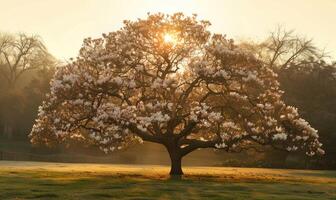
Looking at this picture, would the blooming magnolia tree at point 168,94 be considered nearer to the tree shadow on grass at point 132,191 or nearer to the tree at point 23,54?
the tree shadow on grass at point 132,191

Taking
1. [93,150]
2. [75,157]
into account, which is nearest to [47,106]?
[75,157]

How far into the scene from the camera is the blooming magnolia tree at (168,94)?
3425 cm

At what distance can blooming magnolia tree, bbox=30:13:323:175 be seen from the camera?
34.2m

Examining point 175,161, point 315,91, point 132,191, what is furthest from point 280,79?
point 132,191

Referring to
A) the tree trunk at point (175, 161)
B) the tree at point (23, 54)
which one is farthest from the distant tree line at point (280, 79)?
the tree trunk at point (175, 161)

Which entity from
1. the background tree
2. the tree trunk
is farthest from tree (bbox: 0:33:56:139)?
the tree trunk

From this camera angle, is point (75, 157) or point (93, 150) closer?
point (75, 157)

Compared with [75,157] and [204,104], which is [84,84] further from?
[75,157]

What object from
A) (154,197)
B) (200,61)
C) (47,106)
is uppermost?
(200,61)

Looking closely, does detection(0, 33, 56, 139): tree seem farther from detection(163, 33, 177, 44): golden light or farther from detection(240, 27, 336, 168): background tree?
detection(163, 33, 177, 44): golden light

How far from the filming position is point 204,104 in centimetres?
3428

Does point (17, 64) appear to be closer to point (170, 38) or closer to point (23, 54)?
point (23, 54)

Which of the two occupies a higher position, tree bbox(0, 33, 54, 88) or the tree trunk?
tree bbox(0, 33, 54, 88)

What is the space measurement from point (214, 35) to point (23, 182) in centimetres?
1537
